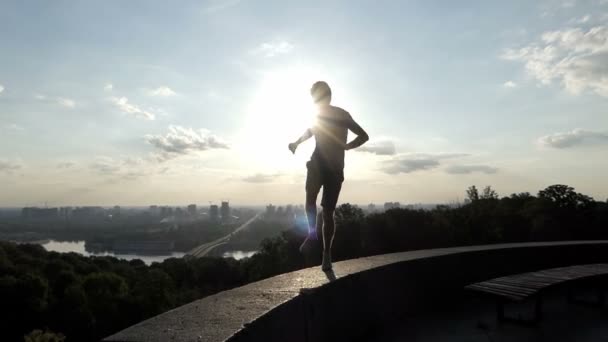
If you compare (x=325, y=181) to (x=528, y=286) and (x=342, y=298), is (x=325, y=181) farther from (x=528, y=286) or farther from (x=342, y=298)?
(x=528, y=286)

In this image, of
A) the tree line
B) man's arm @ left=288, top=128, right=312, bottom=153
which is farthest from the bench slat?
the tree line

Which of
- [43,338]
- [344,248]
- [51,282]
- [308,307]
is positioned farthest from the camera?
[51,282]

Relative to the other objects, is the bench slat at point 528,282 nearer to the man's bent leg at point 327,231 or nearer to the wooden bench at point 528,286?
the wooden bench at point 528,286

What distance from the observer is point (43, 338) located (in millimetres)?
21922

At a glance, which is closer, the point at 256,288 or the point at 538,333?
the point at 256,288

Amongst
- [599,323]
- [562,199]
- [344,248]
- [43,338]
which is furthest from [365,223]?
[599,323]

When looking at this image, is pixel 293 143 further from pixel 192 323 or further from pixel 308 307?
pixel 192 323

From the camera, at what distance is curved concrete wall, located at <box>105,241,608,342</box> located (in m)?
3.03

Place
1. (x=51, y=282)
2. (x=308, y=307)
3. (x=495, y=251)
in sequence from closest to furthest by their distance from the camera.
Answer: (x=308, y=307) → (x=495, y=251) → (x=51, y=282)

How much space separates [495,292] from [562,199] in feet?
133

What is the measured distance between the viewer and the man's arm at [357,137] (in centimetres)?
531

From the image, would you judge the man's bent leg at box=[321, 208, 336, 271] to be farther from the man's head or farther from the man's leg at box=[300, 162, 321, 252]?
the man's head

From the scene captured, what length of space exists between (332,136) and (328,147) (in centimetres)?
14

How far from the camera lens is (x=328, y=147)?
209 inches
